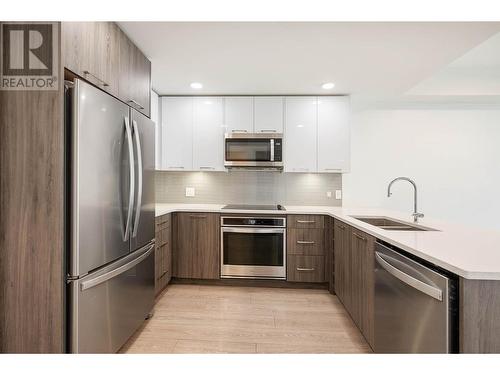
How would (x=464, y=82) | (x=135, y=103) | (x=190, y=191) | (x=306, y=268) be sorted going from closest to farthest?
(x=135, y=103) < (x=306, y=268) < (x=464, y=82) < (x=190, y=191)

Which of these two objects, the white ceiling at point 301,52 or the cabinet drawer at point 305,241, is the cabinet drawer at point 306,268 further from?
the white ceiling at point 301,52

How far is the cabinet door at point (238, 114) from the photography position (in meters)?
3.50

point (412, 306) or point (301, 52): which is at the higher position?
point (301, 52)

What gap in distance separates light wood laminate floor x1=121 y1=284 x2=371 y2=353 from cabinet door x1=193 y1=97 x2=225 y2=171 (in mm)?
1567

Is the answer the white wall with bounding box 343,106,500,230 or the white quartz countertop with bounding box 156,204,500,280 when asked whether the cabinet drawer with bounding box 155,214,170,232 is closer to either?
the white quartz countertop with bounding box 156,204,500,280

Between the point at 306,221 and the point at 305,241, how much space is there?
0.23 metres

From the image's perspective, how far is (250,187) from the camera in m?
3.83

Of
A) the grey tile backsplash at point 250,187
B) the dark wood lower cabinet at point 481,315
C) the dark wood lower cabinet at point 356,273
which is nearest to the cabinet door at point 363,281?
the dark wood lower cabinet at point 356,273

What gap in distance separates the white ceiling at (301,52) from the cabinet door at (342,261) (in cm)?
153

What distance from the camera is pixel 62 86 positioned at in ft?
4.43

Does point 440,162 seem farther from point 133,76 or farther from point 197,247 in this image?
point 133,76

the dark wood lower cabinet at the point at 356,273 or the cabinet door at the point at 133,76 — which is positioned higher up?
the cabinet door at the point at 133,76

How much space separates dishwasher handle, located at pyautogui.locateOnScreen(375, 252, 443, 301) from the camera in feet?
3.75

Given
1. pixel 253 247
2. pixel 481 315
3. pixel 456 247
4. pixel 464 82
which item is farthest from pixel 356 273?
pixel 464 82
